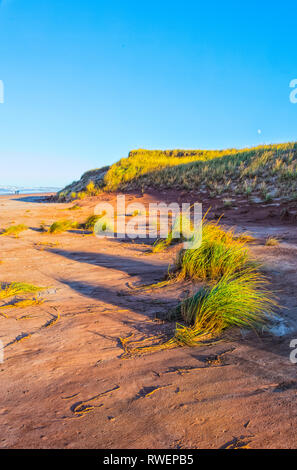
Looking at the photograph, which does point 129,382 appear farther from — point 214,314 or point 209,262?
point 209,262

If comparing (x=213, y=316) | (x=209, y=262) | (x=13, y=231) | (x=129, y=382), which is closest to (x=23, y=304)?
(x=129, y=382)

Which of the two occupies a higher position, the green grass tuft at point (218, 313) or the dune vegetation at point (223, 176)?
the dune vegetation at point (223, 176)

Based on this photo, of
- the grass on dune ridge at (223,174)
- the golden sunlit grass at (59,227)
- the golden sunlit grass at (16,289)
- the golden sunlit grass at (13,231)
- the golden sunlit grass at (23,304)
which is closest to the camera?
the golden sunlit grass at (23,304)

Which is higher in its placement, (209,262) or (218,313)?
(209,262)

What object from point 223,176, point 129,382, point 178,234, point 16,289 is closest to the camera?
point 129,382

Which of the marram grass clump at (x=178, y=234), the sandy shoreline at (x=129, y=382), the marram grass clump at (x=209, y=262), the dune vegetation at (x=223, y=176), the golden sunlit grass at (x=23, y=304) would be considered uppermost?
the dune vegetation at (x=223, y=176)

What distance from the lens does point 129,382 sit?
1.91 m

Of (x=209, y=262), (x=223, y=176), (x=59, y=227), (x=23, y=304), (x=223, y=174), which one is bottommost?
(x=23, y=304)

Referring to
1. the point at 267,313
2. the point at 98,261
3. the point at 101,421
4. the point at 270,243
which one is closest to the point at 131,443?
the point at 101,421

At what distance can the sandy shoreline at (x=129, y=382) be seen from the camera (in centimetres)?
146

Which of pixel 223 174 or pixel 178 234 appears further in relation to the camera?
pixel 223 174

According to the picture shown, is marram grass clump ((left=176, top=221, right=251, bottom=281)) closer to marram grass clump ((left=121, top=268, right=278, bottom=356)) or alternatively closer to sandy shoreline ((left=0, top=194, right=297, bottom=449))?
sandy shoreline ((left=0, top=194, right=297, bottom=449))

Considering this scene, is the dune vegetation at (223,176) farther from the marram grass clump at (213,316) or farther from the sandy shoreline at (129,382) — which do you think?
the sandy shoreline at (129,382)

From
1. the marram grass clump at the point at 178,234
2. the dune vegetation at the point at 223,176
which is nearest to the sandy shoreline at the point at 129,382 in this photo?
the marram grass clump at the point at 178,234
